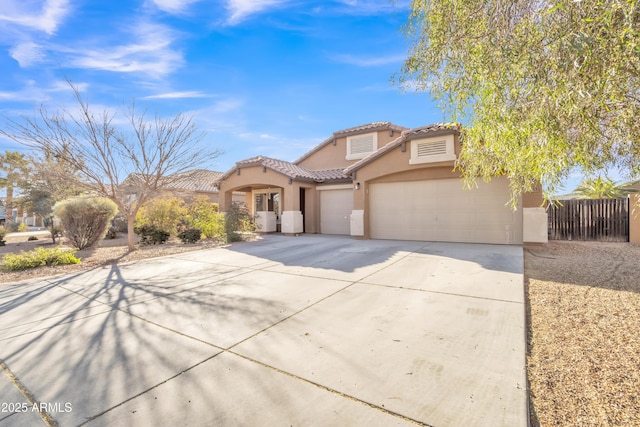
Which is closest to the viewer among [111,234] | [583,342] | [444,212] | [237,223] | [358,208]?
[583,342]

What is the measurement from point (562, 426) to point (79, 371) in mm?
4418

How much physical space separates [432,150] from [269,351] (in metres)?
10.5

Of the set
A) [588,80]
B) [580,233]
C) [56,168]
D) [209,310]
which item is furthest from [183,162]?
[580,233]

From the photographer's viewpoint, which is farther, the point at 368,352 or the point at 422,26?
the point at 422,26

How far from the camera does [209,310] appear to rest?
449 cm

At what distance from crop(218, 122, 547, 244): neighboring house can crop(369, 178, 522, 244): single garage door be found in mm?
32

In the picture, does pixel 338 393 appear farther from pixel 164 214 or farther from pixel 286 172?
pixel 164 214

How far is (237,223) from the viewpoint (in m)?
14.1

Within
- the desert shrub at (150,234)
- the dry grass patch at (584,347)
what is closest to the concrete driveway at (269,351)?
the dry grass patch at (584,347)

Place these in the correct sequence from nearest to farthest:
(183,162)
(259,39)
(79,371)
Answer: (79,371)
(259,39)
(183,162)

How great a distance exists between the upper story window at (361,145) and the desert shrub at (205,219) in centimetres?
913

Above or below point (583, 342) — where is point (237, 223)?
above

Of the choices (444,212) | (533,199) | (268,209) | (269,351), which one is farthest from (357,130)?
(269,351)

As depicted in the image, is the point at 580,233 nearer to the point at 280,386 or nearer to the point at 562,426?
the point at 562,426
